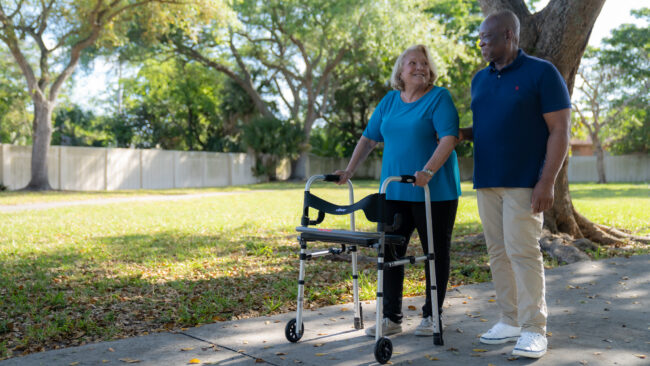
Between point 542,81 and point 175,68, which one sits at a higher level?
point 175,68

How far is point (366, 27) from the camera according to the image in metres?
28.8

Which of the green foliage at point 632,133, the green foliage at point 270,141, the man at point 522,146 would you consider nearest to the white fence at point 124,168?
the green foliage at point 270,141

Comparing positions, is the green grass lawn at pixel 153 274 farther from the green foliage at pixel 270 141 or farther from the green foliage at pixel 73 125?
the green foliage at pixel 73 125

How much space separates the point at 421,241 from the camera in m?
4.11

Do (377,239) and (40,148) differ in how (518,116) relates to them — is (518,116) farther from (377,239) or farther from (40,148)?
(40,148)

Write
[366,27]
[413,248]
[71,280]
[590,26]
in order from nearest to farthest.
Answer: [71,280], [590,26], [413,248], [366,27]

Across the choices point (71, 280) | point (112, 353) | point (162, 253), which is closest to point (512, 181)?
point (112, 353)

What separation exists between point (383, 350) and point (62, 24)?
78.7 ft

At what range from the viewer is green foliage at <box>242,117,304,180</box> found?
35.4 meters

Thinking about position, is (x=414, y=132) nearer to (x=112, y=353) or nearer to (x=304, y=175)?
(x=112, y=353)

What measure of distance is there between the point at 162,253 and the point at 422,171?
5531mm

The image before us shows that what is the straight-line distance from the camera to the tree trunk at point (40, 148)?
22.6 m

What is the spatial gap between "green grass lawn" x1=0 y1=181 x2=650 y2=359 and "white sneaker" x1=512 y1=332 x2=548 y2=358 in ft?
6.51

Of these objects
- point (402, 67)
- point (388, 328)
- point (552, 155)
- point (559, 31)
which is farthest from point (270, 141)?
point (552, 155)
